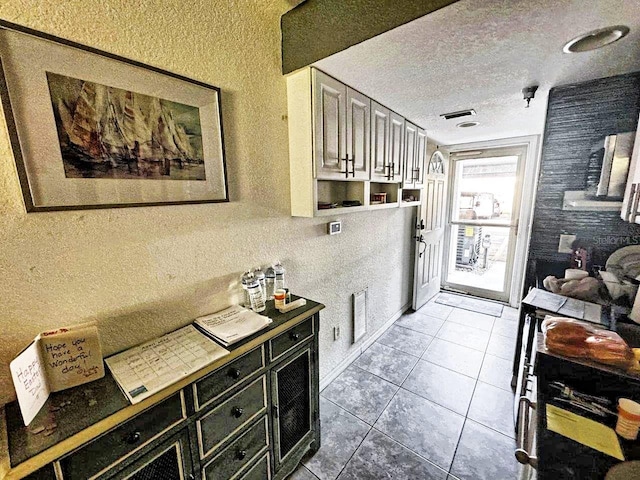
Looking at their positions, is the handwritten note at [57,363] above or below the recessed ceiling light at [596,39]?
below

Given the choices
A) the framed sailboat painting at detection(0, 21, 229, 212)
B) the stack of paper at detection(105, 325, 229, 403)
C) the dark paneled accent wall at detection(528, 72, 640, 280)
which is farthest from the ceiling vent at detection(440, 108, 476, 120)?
the stack of paper at detection(105, 325, 229, 403)

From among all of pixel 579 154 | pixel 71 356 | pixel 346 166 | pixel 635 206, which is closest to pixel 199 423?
pixel 71 356

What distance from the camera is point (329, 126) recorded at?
1.61 meters

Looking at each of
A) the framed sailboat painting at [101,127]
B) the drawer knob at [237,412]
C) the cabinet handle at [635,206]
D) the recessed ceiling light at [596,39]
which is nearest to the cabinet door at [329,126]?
the framed sailboat painting at [101,127]

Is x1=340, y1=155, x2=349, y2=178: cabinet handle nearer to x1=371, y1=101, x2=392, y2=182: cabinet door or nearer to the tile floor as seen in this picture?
x1=371, y1=101, x2=392, y2=182: cabinet door

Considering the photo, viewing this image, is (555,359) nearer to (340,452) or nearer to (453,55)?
(340,452)

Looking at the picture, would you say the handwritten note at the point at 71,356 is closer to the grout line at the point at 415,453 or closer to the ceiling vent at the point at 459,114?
the grout line at the point at 415,453

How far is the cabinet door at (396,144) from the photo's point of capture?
2.21 m

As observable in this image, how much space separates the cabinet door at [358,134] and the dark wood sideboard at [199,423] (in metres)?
1.01

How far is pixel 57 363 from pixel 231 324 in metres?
0.59

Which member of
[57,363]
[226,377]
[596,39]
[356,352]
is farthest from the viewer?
[356,352]

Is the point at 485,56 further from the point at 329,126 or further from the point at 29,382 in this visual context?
the point at 29,382

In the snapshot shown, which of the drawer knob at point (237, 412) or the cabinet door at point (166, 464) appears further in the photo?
the drawer knob at point (237, 412)

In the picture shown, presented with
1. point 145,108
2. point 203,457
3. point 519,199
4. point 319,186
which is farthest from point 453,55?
Result: point 519,199
